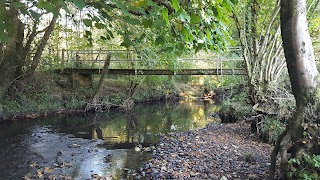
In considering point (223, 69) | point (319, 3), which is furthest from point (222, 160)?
point (223, 69)

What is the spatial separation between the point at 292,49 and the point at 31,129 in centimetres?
912

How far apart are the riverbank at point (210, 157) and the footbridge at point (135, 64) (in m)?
6.26

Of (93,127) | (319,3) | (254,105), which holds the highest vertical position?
(319,3)

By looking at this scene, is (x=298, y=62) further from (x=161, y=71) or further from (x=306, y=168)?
(x=161, y=71)

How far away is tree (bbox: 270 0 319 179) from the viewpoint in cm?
386

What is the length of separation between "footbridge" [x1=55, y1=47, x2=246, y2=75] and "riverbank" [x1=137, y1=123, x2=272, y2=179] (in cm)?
626

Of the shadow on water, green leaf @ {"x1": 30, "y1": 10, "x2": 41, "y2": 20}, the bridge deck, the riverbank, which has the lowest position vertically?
the shadow on water

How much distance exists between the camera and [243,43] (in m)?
8.90

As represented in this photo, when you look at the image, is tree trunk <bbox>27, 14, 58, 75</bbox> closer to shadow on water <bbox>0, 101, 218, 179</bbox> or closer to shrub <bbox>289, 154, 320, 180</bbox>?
shadow on water <bbox>0, 101, 218, 179</bbox>

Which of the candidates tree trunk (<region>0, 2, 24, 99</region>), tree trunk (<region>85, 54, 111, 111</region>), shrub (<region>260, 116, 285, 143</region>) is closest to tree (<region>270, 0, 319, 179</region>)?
shrub (<region>260, 116, 285, 143</region>)

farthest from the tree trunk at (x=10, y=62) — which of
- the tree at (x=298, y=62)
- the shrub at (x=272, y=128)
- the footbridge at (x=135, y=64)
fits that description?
the tree at (x=298, y=62)

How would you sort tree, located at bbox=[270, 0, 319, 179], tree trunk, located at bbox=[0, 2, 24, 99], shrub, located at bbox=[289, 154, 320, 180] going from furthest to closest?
tree trunk, located at bbox=[0, 2, 24, 99]
tree, located at bbox=[270, 0, 319, 179]
shrub, located at bbox=[289, 154, 320, 180]

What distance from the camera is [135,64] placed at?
15562 mm

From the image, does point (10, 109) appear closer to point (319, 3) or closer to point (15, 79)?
point (15, 79)
